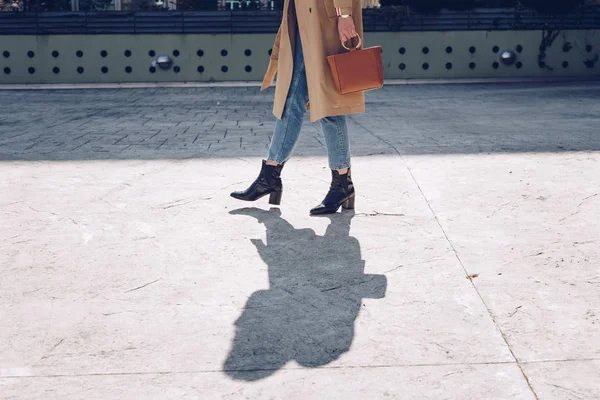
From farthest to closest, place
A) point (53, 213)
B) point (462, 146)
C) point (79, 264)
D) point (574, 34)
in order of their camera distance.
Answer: point (574, 34) → point (462, 146) → point (53, 213) → point (79, 264)

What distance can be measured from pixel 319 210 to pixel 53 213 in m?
1.56

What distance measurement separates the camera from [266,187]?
16.2 ft

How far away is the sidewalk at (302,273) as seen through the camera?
2662mm

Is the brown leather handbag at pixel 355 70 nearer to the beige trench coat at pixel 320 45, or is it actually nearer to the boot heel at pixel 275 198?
the beige trench coat at pixel 320 45

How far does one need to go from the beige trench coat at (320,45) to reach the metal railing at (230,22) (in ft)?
32.0

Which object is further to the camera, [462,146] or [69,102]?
[69,102]

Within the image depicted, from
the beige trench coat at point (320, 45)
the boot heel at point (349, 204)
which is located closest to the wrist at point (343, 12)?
the beige trench coat at point (320, 45)

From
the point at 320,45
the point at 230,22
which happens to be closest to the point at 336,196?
the point at 320,45

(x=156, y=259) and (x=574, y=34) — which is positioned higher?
(x=574, y=34)

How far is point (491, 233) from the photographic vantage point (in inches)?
169

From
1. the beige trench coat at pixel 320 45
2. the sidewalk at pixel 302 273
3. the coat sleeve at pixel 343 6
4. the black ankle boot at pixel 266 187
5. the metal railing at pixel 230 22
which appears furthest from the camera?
the metal railing at pixel 230 22

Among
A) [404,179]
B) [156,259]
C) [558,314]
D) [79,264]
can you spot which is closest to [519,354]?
[558,314]

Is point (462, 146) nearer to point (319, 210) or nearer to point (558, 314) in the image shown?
point (319, 210)

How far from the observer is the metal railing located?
14258 millimetres
